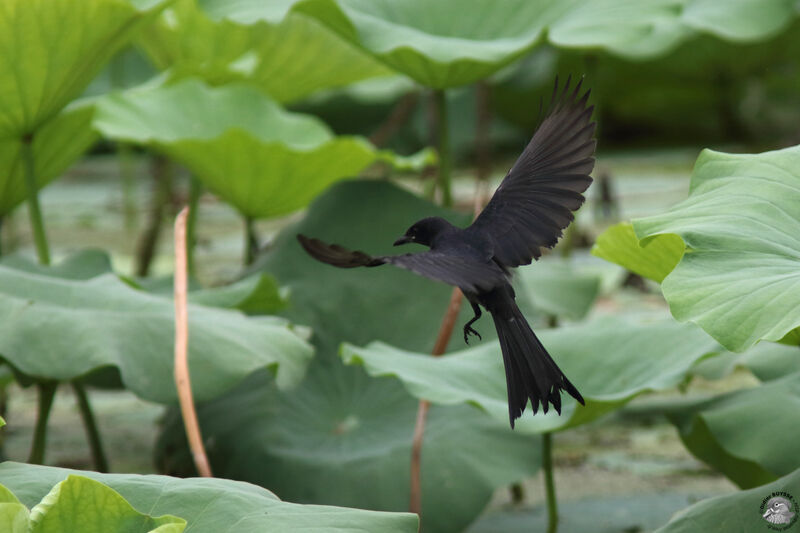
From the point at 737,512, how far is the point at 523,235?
0.40 metres

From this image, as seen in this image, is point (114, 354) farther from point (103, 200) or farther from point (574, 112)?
point (103, 200)

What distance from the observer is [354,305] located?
72.5 inches

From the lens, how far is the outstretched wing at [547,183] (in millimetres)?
952

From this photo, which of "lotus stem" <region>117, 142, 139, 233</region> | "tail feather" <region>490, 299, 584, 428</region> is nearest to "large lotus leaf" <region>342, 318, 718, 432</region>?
"tail feather" <region>490, 299, 584, 428</region>

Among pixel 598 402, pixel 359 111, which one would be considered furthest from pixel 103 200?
pixel 598 402

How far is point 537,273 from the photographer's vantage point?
2.22 meters

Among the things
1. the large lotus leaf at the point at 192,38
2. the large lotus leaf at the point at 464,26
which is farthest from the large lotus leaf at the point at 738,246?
the large lotus leaf at the point at 192,38

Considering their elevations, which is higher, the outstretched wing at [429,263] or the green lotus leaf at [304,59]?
the outstretched wing at [429,263]

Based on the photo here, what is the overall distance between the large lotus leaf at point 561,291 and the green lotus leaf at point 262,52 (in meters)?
0.50

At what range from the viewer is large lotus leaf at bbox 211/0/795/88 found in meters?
1.67

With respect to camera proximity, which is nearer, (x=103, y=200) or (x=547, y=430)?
(x=547, y=430)

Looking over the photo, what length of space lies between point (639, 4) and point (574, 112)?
3.18 ft

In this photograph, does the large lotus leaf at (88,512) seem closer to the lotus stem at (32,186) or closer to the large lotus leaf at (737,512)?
the large lotus leaf at (737,512)

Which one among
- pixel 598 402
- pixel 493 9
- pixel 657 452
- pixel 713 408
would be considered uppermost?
pixel 493 9
